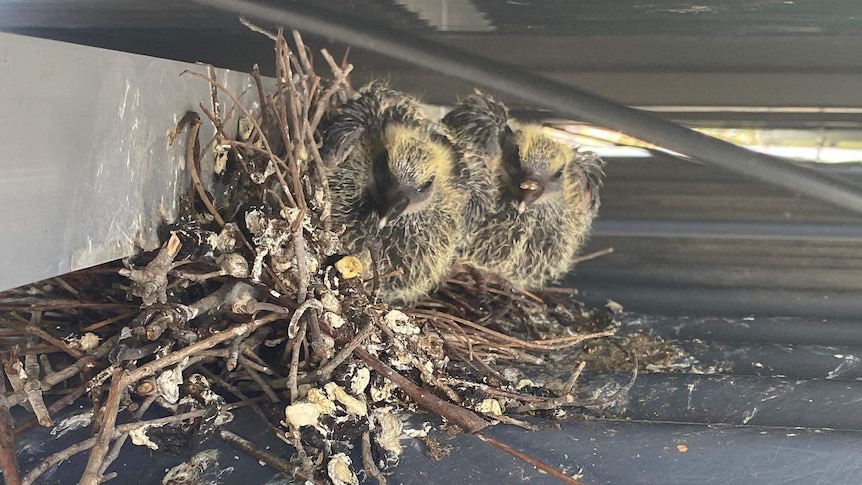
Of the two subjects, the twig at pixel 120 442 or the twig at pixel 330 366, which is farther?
the twig at pixel 330 366

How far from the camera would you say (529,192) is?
1293mm

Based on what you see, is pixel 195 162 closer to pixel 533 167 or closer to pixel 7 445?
pixel 7 445

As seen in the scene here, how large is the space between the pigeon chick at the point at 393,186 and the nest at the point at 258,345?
0.09 m

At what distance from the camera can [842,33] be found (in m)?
1.13

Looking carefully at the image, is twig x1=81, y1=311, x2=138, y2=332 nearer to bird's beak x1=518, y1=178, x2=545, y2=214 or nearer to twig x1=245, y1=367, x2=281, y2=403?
twig x1=245, y1=367, x2=281, y2=403

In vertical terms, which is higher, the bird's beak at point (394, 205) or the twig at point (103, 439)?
the bird's beak at point (394, 205)

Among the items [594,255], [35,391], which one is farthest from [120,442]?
[594,255]

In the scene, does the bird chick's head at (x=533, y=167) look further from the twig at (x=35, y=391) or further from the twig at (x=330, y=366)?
the twig at (x=35, y=391)

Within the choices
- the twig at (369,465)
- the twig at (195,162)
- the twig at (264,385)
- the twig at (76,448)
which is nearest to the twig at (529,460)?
the twig at (369,465)

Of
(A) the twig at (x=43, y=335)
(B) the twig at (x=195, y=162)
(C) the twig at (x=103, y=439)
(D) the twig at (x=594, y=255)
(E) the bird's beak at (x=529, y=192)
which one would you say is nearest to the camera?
(C) the twig at (x=103, y=439)

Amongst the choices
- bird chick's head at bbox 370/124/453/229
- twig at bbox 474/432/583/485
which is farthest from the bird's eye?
twig at bbox 474/432/583/485

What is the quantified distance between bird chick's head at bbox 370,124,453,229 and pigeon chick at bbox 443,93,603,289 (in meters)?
0.11

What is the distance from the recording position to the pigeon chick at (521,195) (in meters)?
1.33

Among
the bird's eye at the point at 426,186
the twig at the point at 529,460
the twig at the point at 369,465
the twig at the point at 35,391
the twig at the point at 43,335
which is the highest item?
the bird's eye at the point at 426,186
